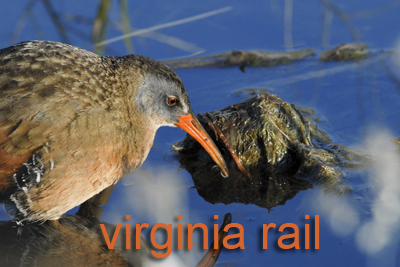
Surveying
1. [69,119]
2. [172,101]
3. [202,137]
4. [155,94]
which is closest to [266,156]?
[202,137]

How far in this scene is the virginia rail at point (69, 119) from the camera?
150 inches

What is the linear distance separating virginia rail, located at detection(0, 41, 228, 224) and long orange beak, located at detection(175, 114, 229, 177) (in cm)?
25

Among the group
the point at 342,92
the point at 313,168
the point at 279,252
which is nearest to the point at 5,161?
the point at 279,252

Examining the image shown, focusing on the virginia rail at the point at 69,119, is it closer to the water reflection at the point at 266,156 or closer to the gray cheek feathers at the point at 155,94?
the gray cheek feathers at the point at 155,94

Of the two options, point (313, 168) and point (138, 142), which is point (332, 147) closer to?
point (313, 168)

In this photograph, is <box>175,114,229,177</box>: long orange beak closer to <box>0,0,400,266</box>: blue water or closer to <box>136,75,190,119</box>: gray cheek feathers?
<box>136,75,190,119</box>: gray cheek feathers

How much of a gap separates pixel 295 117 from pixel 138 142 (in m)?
1.56

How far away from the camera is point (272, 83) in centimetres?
604

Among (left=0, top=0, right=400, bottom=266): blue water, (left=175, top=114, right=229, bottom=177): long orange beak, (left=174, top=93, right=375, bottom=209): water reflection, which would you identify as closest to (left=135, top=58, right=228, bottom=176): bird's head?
(left=175, top=114, right=229, bottom=177): long orange beak

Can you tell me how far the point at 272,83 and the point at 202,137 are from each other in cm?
177

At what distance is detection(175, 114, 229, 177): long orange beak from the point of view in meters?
4.59

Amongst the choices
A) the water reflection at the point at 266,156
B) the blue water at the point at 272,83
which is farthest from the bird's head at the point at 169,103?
the blue water at the point at 272,83

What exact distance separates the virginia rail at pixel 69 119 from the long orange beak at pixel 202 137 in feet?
0.82

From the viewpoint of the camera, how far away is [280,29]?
673 cm
